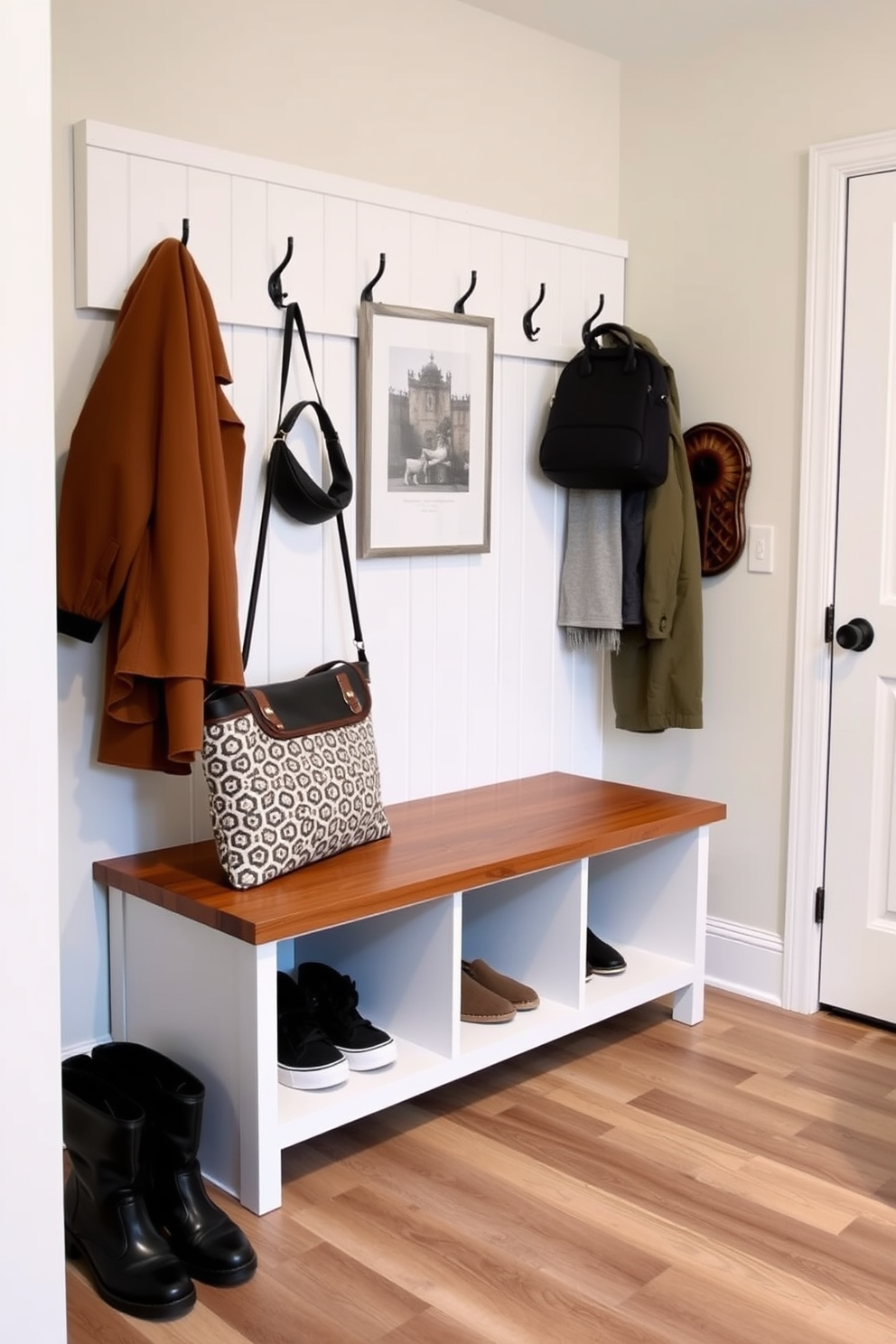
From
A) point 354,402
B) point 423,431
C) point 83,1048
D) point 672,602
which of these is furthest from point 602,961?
point 354,402

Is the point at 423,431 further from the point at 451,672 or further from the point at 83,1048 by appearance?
the point at 83,1048

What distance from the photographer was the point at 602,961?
121 inches

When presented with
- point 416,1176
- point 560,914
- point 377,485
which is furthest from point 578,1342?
point 377,485

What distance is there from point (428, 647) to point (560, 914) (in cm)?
70

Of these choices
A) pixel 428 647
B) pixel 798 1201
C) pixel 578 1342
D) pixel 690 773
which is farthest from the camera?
pixel 690 773

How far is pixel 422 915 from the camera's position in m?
2.59

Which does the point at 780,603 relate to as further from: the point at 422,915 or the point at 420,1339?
the point at 420,1339

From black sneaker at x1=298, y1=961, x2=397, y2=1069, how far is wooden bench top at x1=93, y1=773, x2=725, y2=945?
10.1 inches

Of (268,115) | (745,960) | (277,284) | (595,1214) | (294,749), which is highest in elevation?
(268,115)

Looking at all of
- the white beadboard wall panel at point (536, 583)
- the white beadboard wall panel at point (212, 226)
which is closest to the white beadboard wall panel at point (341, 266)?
the white beadboard wall panel at point (212, 226)

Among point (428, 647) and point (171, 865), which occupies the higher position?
point (428, 647)

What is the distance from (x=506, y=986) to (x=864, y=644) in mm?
1136

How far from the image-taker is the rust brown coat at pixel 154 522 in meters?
2.36

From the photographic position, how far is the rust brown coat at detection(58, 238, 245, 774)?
236cm
